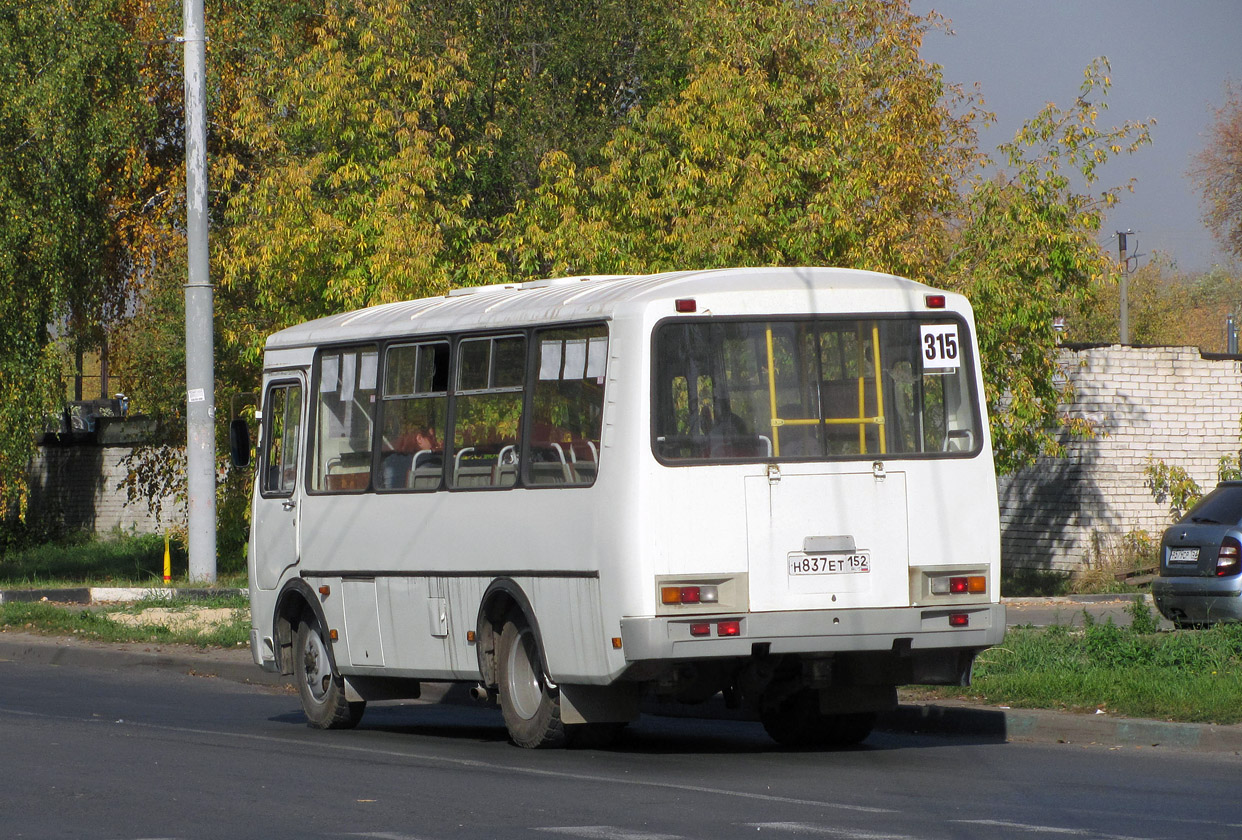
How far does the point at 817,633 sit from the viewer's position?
10.9m

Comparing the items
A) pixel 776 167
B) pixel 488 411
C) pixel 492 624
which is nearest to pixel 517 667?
pixel 492 624

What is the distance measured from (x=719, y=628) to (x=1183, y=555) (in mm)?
8075

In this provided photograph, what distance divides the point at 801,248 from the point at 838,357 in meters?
12.1

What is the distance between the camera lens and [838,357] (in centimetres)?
1144

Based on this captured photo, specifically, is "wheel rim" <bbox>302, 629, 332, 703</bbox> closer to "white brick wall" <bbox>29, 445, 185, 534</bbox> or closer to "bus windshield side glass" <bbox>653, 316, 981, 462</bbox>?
"bus windshield side glass" <bbox>653, 316, 981, 462</bbox>

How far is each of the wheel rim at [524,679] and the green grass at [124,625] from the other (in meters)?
8.22

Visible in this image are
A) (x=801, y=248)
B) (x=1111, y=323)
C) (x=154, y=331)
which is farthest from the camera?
(x=1111, y=323)

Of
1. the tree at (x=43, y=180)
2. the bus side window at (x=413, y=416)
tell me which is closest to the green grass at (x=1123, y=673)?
the bus side window at (x=413, y=416)

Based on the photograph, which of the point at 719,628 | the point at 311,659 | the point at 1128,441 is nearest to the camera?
the point at 719,628

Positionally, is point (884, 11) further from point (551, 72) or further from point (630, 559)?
point (630, 559)

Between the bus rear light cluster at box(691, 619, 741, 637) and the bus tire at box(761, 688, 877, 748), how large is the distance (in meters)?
1.58

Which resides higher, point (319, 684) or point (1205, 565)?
point (1205, 565)

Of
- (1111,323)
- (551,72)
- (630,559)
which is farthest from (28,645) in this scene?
(1111,323)

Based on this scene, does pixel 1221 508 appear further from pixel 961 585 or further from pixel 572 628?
pixel 572 628
